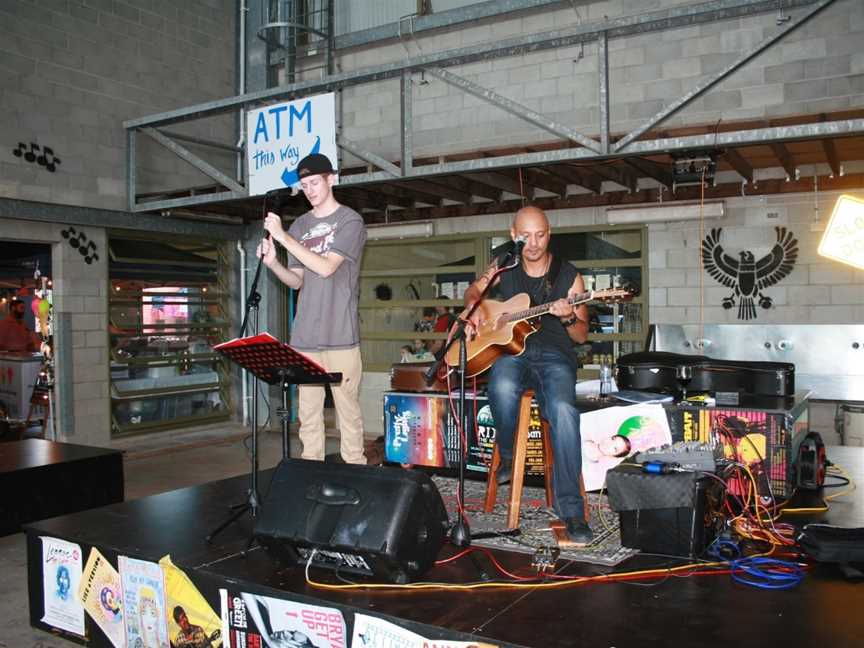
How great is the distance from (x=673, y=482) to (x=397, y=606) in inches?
44.1

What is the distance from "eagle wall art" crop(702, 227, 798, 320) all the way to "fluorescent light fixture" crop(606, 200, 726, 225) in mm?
225

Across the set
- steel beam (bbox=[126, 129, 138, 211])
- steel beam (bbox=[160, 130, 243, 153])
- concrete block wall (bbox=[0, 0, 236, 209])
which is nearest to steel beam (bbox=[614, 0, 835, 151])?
steel beam (bbox=[160, 130, 243, 153])

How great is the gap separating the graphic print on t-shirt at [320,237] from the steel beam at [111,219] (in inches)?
182

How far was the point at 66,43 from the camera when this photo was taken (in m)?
7.23

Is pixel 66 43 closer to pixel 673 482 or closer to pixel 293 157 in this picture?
pixel 293 157

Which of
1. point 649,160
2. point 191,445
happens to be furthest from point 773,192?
point 191,445

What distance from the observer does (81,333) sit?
24.2 ft

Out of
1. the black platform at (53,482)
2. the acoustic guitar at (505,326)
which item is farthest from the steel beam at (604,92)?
the black platform at (53,482)

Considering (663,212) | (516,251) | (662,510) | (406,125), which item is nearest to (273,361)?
(516,251)

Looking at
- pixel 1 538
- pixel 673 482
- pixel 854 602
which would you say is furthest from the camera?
pixel 1 538

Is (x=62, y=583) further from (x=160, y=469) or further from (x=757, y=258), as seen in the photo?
(x=757, y=258)

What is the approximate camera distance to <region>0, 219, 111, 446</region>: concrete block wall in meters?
7.18

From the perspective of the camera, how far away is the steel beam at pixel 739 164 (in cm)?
564

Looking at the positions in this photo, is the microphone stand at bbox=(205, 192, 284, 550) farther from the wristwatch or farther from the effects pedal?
the wristwatch
